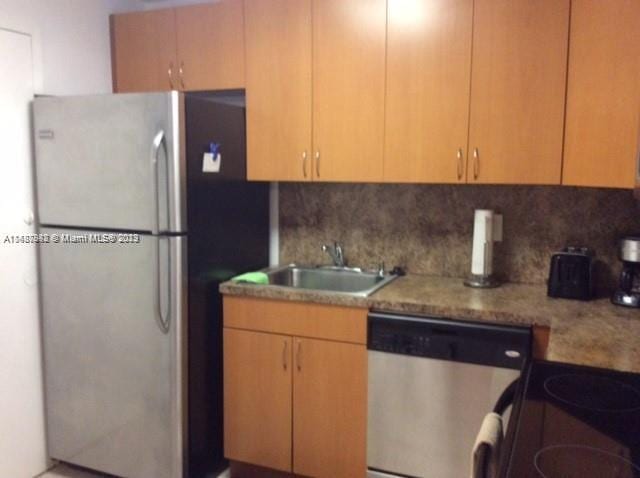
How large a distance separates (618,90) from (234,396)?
2013 mm

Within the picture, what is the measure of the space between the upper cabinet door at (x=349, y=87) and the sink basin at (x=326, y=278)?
1.78 ft

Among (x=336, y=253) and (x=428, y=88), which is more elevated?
(x=428, y=88)

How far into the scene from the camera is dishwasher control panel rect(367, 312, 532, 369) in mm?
2006

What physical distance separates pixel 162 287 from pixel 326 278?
0.89 meters

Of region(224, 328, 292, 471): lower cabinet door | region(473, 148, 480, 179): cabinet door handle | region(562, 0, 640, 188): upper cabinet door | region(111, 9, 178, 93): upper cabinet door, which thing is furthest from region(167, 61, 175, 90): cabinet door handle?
region(562, 0, 640, 188): upper cabinet door

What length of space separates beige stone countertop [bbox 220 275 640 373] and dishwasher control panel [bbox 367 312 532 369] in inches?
1.3

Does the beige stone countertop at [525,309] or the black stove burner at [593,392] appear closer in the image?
the black stove burner at [593,392]

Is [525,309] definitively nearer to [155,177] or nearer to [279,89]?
[279,89]

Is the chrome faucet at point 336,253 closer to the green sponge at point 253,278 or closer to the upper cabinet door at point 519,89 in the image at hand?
the green sponge at point 253,278

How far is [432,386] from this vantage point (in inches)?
84.0

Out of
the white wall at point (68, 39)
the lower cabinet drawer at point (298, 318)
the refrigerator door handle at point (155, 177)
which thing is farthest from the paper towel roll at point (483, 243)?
the white wall at point (68, 39)

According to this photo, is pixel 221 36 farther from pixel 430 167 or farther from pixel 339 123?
pixel 430 167

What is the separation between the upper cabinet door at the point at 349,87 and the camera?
7.70ft

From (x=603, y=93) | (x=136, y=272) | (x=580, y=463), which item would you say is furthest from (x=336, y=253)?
(x=580, y=463)
